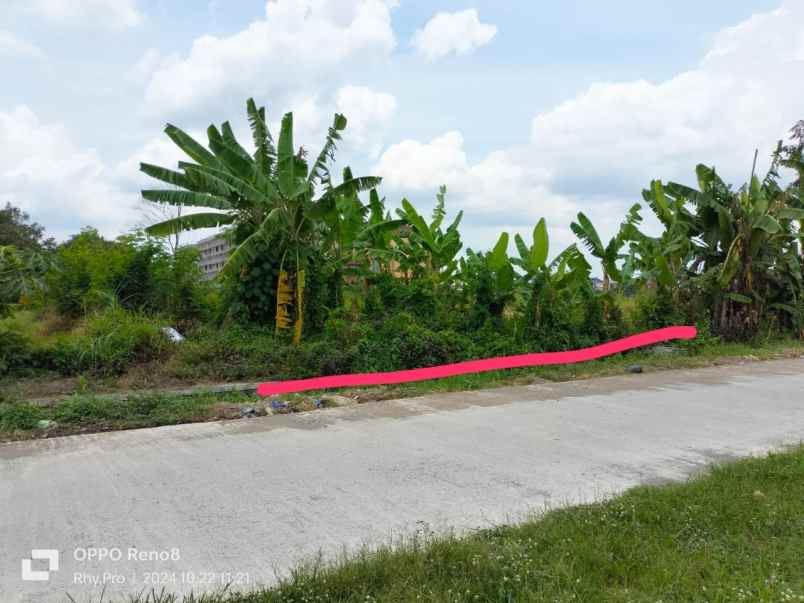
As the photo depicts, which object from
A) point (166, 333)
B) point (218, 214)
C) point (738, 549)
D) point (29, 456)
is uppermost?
point (218, 214)

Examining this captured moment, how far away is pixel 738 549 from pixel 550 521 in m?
0.99

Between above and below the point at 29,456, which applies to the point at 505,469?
below

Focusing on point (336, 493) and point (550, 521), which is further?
point (336, 493)

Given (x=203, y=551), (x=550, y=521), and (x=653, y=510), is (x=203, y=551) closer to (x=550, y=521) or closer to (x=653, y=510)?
(x=550, y=521)

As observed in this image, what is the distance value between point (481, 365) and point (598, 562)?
21.8 feet

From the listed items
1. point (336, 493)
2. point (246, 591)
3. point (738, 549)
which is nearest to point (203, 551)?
point (246, 591)

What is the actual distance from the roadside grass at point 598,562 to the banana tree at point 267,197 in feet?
23.1

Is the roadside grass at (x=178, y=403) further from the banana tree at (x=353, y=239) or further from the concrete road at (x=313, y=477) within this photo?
the banana tree at (x=353, y=239)

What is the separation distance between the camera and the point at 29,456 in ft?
16.6

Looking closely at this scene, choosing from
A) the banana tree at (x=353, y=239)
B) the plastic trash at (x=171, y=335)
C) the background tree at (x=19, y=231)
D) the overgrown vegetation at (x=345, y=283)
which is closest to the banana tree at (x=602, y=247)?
the overgrown vegetation at (x=345, y=283)

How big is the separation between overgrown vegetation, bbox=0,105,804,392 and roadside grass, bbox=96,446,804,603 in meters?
5.61

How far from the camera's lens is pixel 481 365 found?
383 inches

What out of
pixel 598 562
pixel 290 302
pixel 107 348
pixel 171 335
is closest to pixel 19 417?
pixel 107 348

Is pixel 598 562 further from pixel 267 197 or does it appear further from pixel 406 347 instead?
pixel 267 197
